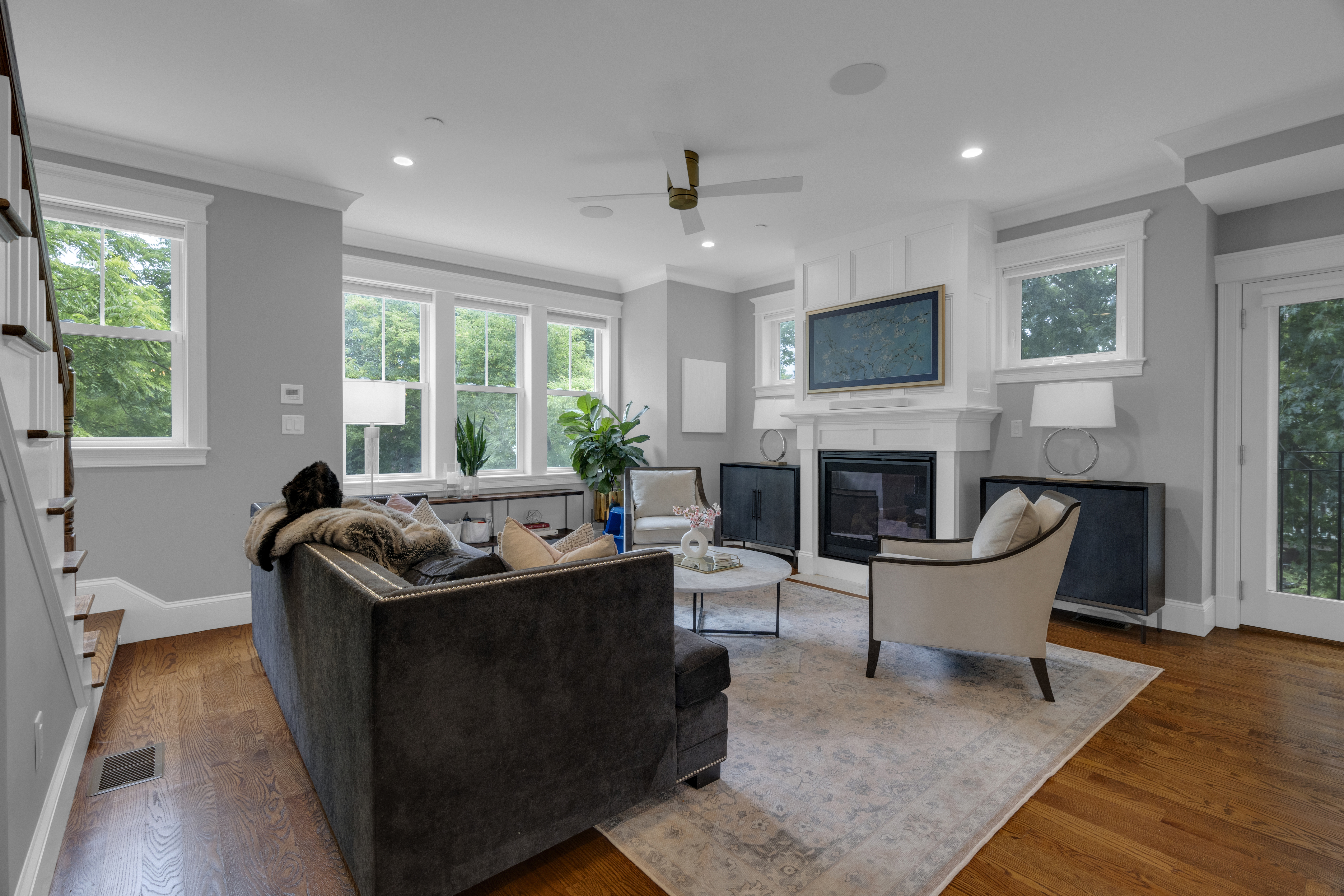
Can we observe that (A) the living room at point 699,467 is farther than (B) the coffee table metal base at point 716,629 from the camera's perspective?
No

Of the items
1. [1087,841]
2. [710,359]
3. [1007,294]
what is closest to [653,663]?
[1087,841]

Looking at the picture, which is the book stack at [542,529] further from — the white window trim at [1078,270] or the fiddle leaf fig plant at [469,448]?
the white window trim at [1078,270]

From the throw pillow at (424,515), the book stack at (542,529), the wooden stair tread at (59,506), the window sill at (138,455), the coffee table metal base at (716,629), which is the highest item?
the window sill at (138,455)

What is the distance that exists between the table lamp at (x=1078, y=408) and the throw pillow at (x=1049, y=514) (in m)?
0.98

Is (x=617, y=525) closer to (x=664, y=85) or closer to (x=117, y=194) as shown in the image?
(x=664, y=85)

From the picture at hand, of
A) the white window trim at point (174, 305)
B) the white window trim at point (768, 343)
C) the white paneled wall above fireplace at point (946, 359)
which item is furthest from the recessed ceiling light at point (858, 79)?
the white window trim at point (174, 305)

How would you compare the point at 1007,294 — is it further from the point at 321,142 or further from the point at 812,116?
the point at 321,142

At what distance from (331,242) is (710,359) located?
3.29m

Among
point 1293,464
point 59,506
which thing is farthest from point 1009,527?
point 59,506

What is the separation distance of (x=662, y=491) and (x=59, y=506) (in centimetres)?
366

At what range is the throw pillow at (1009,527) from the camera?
266 cm

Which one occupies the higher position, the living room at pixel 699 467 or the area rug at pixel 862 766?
the living room at pixel 699 467

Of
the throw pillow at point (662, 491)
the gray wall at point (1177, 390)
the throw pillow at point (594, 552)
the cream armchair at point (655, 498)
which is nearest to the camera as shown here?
the throw pillow at point (594, 552)

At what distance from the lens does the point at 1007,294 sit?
427 cm
